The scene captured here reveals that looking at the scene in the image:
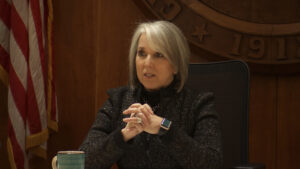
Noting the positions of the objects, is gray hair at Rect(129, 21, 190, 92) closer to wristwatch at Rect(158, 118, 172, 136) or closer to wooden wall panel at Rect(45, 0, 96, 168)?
wristwatch at Rect(158, 118, 172, 136)

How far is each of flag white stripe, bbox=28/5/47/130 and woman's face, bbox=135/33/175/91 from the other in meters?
0.92

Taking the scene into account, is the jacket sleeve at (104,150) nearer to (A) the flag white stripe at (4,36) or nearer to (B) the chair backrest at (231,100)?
(B) the chair backrest at (231,100)

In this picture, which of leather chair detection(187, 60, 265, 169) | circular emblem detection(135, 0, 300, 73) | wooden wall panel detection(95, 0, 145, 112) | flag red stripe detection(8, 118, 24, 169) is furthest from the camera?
wooden wall panel detection(95, 0, 145, 112)

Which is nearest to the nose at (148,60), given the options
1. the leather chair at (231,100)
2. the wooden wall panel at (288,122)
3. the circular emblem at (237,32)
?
the leather chair at (231,100)

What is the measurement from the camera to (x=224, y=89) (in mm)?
1912

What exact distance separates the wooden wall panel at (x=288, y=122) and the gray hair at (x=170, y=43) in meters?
1.06

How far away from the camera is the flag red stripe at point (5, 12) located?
7.72 feet

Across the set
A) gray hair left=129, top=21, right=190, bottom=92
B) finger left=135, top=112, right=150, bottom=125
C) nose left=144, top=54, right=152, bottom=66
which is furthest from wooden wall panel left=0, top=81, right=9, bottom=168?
finger left=135, top=112, right=150, bottom=125

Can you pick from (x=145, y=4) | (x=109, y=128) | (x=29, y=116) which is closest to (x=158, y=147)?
(x=109, y=128)

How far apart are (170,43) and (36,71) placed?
108 centimetres

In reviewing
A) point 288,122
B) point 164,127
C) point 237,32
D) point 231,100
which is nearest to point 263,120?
point 288,122

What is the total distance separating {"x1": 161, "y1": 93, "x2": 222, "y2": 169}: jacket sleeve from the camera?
1.49 metres

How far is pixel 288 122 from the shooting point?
2.54 m

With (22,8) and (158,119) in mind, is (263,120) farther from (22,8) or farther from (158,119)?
(22,8)
